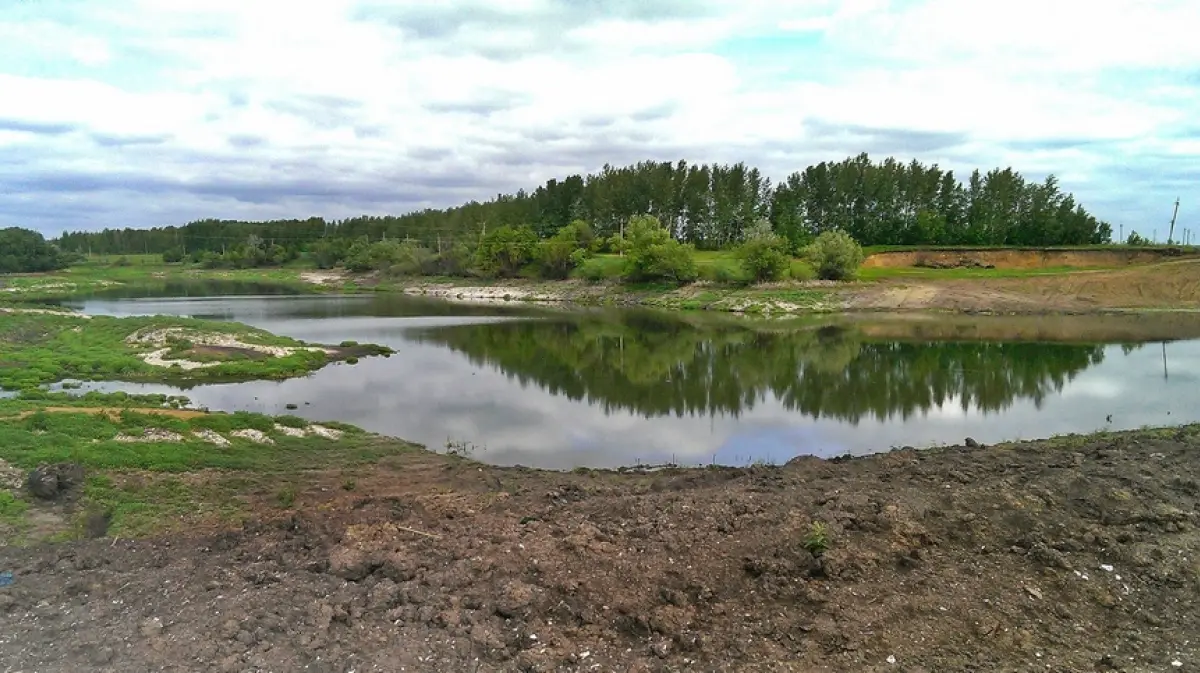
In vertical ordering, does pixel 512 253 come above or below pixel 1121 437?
above

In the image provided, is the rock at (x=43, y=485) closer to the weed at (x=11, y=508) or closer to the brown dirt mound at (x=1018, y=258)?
the weed at (x=11, y=508)

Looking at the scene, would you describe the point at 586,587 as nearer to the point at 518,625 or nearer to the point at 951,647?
the point at 518,625

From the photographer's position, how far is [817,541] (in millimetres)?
9898

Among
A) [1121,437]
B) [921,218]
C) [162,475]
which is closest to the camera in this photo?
[162,475]

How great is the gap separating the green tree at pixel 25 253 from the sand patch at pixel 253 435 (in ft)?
396

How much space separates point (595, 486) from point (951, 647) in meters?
8.95

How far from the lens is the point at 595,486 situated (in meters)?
15.7

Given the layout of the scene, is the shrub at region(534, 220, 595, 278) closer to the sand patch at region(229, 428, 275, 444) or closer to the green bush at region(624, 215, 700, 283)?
the green bush at region(624, 215, 700, 283)

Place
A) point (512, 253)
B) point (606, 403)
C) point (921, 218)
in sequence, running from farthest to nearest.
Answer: point (512, 253), point (921, 218), point (606, 403)

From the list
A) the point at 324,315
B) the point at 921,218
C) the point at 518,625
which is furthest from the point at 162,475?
the point at 921,218

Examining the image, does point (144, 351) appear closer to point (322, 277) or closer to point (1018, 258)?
point (1018, 258)

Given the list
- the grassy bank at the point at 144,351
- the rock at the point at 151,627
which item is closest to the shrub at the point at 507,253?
the grassy bank at the point at 144,351

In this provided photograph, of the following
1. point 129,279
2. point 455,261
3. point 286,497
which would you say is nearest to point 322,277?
point 129,279

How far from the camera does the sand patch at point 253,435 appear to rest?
18.5 meters
